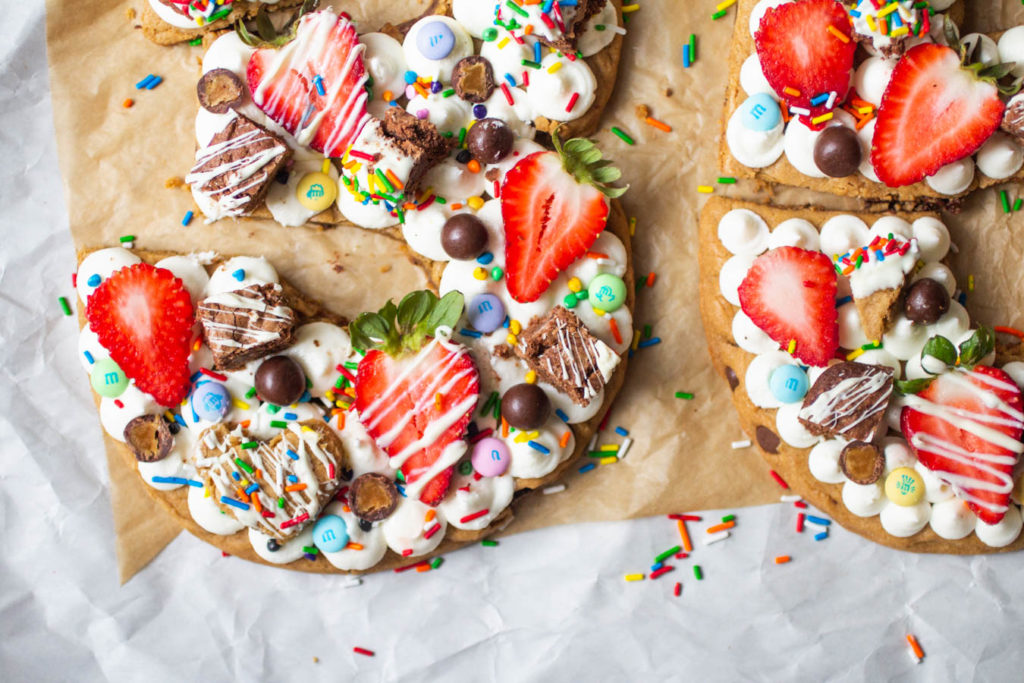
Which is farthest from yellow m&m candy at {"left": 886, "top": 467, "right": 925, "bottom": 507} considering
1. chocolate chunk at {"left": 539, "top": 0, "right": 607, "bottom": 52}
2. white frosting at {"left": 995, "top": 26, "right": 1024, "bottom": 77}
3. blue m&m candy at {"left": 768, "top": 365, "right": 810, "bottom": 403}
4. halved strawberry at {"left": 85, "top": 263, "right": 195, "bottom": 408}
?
halved strawberry at {"left": 85, "top": 263, "right": 195, "bottom": 408}

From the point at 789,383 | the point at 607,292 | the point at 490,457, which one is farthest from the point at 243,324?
the point at 789,383

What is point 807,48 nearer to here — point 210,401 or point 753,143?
point 753,143

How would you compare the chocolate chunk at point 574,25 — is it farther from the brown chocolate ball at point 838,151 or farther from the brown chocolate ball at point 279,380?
the brown chocolate ball at point 279,380

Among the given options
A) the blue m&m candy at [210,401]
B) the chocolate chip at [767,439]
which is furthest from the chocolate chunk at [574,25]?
the blue m&m candy at [210,401]

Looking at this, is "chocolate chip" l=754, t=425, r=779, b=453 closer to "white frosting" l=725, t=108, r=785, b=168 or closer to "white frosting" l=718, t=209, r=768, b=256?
"white frosting" l=718, t=209, r=768, b=256

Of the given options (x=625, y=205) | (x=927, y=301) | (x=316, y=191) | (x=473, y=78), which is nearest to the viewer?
(x=927, y=301)
